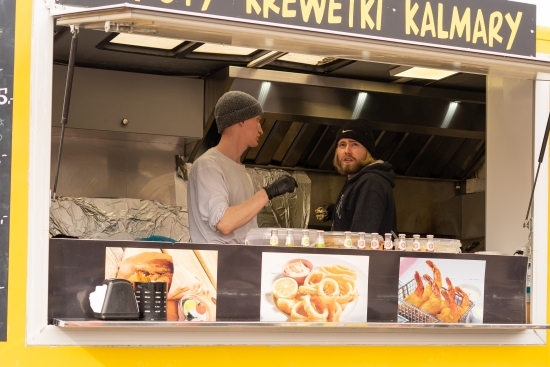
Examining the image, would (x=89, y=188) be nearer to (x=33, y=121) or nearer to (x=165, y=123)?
(x=165, y=123)

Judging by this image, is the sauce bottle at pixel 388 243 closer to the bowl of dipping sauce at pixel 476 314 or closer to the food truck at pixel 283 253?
the food truck at pixel 283 253

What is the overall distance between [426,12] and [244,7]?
2.89 feet

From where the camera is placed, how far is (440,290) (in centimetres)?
443

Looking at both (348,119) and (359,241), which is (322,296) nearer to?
(359,241)

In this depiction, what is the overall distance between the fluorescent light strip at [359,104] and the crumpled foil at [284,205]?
83 centimetres

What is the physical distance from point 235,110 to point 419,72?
70.8 inches

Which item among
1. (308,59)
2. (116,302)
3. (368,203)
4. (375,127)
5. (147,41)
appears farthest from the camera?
(375,127)

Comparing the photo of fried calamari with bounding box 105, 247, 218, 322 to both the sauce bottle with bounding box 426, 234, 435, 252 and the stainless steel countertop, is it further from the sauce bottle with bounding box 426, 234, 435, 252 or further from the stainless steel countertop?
the sauce bottle with bounding box 426, 234, 435, 252

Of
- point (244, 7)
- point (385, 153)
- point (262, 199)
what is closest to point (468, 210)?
point (385, 153)

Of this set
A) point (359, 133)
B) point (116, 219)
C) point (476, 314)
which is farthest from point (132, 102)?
point (476, 314)

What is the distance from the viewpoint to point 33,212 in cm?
366

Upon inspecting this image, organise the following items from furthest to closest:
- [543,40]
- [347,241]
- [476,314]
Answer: [543,40]
[476,314]
[347,241]

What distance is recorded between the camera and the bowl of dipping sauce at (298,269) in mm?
4105

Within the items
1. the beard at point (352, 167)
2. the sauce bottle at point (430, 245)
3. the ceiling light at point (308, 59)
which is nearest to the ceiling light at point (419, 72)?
the ceiling light at point (308, 59)
